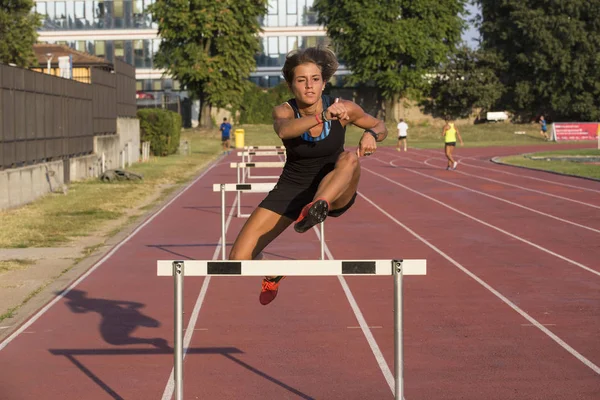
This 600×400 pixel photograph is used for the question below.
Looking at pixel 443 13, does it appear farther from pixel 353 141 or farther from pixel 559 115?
pixel 353 141

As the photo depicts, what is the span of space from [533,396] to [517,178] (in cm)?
2484

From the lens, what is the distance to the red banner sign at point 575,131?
65.9 m

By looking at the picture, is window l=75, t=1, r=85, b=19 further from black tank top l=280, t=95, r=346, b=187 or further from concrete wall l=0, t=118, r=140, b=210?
black tank top l=280, t=95, r=346, b=187

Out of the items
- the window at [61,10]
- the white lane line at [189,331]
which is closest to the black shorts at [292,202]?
the white lane line at [189,331]

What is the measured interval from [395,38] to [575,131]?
15.0 meters

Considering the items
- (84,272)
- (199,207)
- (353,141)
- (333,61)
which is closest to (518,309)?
(333,61)

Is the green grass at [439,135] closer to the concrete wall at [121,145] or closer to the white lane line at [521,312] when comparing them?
the concrete wall at [121,145]

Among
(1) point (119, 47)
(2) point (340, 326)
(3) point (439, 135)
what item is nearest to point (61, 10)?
(1) point (119, 47)

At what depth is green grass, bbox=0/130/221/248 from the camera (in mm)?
16250

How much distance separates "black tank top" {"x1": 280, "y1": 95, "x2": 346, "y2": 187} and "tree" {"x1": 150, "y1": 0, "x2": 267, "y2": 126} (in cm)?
6342

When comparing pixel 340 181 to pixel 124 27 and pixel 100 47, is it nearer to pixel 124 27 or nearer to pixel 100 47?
pixel 124 27

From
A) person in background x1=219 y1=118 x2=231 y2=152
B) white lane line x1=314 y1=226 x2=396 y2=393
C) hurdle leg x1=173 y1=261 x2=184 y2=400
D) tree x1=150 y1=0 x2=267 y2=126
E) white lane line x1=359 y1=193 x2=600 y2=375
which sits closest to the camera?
hurdle leg x1=173 y1=261 x2=184 y2=400

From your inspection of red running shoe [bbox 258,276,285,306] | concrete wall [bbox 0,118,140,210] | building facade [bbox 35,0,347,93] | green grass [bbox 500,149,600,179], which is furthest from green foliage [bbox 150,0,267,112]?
red running shoe [bbox 258,276,285,306]

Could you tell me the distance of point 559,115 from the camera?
261ft
